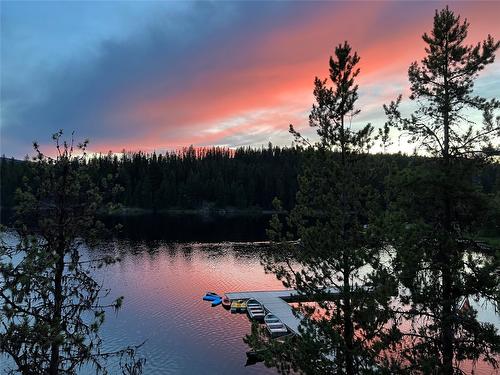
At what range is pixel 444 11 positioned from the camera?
14.8m

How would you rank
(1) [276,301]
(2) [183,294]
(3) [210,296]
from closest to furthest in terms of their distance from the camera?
(1) [276,301] → (3) [210,296] → (2) [183,294]

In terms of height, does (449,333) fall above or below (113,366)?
above

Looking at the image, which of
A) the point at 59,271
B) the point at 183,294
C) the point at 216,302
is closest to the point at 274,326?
the point at 216,302

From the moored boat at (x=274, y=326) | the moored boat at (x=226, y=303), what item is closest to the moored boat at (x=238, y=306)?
the moored boat at (x=226, y=303)

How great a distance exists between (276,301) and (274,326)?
9.07 metres

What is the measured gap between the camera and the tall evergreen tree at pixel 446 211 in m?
13.1

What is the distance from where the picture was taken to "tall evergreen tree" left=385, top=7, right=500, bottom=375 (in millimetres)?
13117

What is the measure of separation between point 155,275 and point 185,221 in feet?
241

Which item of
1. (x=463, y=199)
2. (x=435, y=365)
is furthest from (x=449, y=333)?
(x=463, y=199)

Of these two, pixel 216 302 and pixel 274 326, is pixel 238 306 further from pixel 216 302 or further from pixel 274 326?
pixel 274 326

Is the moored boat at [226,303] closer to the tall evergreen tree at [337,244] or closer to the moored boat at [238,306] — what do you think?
the moored boat at [238,306]

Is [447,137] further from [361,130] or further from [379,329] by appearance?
[379,329]

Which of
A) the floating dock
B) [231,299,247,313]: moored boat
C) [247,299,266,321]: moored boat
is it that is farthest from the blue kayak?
[247,299,266,321]: moored boat

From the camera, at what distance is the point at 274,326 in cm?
3716
